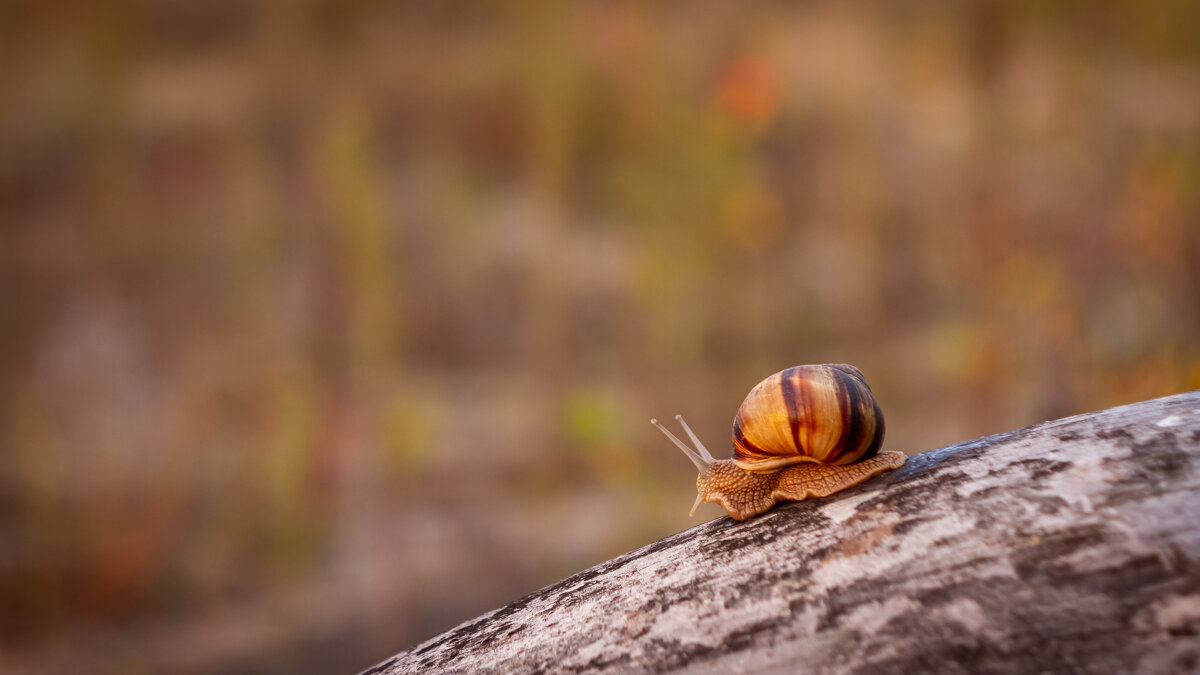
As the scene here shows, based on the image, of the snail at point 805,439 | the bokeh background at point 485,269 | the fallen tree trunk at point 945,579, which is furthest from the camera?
the bokeh background at point 485,269

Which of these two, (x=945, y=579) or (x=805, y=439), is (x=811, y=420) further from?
(x=945, y=579)

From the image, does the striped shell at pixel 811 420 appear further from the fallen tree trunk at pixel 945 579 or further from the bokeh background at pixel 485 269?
the bokeh background at pixel 485 269

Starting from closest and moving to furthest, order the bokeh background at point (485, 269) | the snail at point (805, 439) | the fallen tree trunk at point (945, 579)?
the fallen tree trunk at point (945, 579) < the snail at point (805, 439) < the bokeh background at point (485, 269)

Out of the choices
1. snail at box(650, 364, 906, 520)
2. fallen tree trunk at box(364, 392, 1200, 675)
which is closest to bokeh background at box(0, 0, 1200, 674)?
snail at box(650, 364, 906, 520)

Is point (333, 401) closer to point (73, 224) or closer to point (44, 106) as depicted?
point (73, 224)

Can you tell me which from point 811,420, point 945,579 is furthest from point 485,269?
point 945,579

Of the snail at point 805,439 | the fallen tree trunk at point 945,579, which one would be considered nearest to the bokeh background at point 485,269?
the snail at point 805,439
